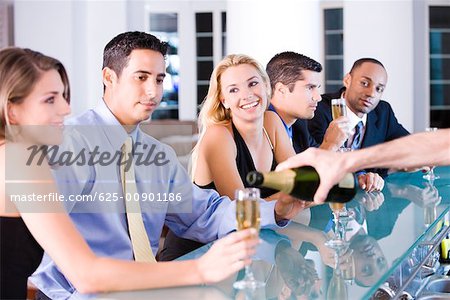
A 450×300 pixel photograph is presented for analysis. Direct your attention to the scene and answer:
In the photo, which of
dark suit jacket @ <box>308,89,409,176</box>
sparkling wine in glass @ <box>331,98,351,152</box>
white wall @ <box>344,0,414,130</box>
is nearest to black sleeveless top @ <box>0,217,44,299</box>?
sparkling wine in glass @ <box>331,98,351,152</box>

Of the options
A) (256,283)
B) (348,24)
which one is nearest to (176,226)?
(256,283)

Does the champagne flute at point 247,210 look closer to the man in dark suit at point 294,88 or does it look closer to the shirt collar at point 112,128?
the shirt collar at point 112,128

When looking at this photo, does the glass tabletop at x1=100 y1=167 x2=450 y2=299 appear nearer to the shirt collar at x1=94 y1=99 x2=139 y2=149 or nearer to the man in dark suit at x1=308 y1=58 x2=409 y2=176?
the shirt collar at x1=94 y1=99 x2=139 y2=149

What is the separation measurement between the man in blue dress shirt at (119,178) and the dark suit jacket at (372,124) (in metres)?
1.83

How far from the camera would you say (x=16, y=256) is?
6.00ft

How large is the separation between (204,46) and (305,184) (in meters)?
9.81

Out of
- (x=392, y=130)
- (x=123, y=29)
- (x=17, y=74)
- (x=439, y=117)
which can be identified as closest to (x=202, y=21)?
(x=123, y=29)

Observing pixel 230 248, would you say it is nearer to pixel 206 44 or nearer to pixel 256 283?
pixel 256 283

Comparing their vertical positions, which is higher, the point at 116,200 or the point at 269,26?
the point at 269,26

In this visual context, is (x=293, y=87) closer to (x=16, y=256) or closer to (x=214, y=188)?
(x=214, y=188)

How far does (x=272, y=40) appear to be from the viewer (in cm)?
583

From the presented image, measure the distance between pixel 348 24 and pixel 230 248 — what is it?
23.2 ft

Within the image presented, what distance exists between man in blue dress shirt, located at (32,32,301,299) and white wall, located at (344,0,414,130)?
605cm

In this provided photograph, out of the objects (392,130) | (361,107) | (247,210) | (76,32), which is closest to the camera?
(247,210)
